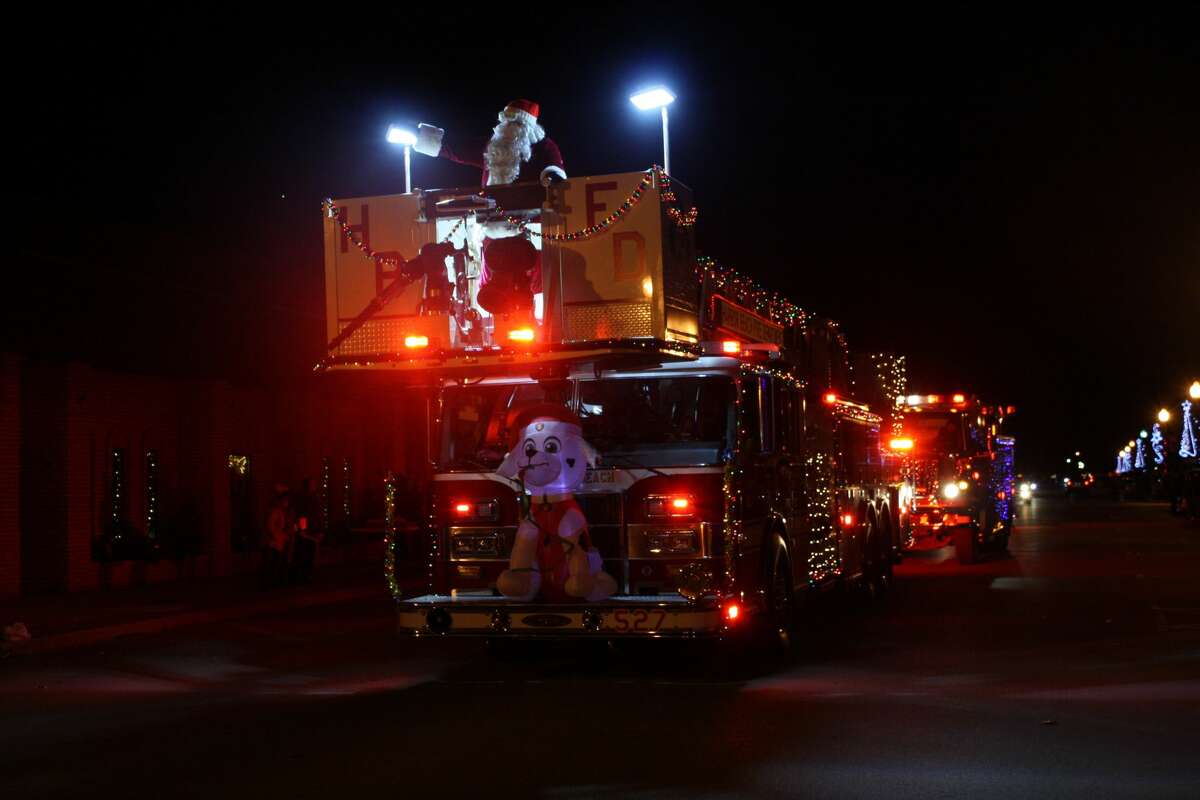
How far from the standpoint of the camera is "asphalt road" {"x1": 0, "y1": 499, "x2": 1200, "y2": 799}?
26.7ft

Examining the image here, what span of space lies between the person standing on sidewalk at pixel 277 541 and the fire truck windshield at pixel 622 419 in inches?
437

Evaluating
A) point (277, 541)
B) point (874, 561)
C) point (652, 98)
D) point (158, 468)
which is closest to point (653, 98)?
point (652, 98)

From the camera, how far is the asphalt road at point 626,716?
8148 millimetres

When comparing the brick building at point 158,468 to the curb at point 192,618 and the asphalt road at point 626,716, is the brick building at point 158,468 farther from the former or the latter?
the asphalt road at point 626,716

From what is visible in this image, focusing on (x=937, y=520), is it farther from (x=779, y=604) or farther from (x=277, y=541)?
(x=779, y=604)

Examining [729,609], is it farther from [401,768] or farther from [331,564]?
[331,564]

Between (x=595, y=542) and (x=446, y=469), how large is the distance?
4.79 feet

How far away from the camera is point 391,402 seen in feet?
104

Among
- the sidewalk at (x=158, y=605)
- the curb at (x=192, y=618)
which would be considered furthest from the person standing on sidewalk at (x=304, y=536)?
the curb at (x=192, y=618)

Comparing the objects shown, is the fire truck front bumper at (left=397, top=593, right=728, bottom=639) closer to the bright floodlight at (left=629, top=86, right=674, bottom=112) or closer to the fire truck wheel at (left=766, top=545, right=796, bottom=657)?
the fire truck wheel at (left=766, top=545, right=796, bottom=657)

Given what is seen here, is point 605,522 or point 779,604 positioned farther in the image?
point 779,604

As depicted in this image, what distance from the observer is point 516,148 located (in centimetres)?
1266

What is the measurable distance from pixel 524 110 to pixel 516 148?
0.45m

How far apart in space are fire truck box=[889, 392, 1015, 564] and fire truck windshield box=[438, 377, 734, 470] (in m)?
13.4
